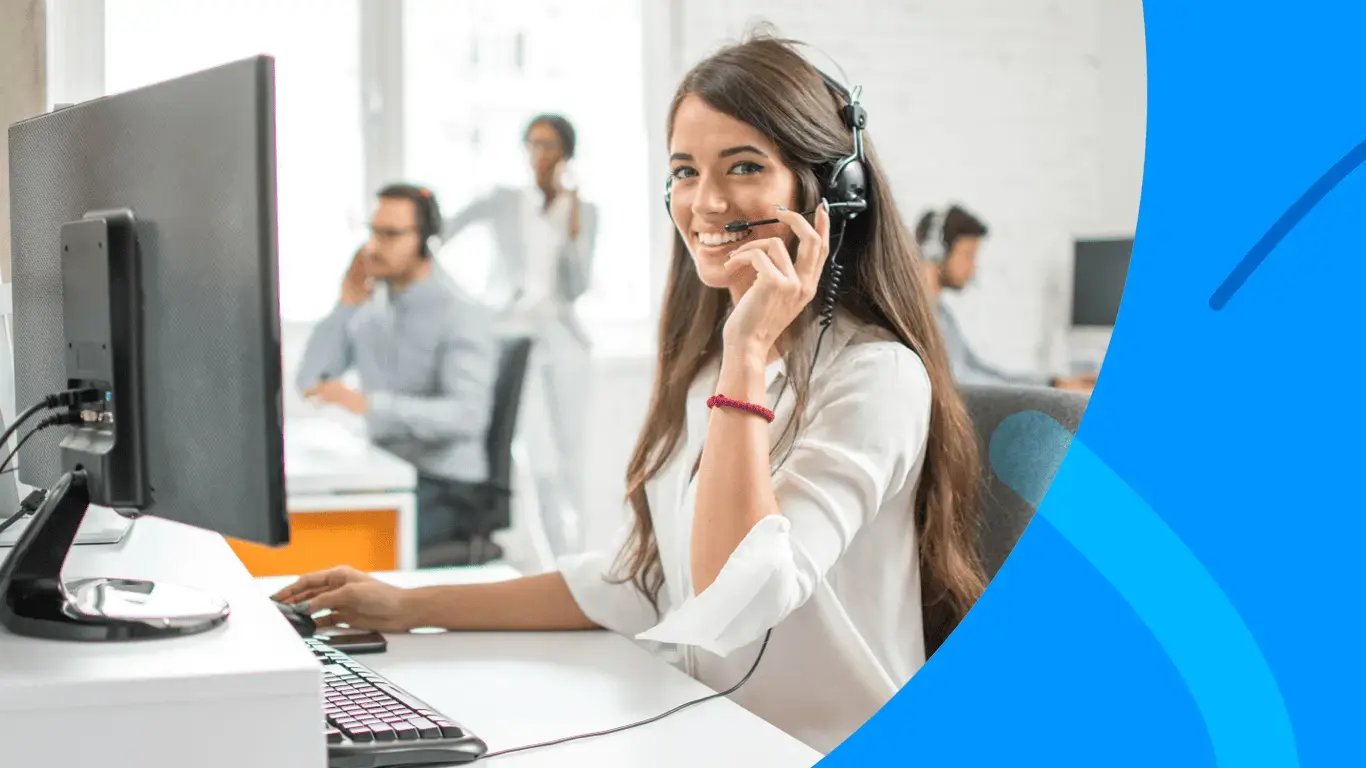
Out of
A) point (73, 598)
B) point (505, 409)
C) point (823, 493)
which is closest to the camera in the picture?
point (73, 598)

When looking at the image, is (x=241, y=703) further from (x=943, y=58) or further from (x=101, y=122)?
(x=943, y=58)

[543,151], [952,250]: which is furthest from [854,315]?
[952,250]

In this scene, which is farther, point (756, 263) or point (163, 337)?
point (756, 263)

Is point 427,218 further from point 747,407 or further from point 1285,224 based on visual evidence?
point 1285,224

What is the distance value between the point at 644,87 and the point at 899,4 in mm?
1078

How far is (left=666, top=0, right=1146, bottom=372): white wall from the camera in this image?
198 inches

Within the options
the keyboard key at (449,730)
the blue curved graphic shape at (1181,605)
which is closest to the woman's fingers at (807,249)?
the keyboard key at (449,730)

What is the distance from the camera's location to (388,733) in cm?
86

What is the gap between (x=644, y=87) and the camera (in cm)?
463

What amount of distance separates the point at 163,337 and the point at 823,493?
56 centimetres

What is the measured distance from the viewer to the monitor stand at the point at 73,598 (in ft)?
2.59

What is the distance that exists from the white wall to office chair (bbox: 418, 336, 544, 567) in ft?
6.32

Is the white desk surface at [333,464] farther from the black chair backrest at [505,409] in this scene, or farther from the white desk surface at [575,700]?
the white desk surface at [575,700]

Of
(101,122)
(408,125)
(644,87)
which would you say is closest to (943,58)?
(644,87)
